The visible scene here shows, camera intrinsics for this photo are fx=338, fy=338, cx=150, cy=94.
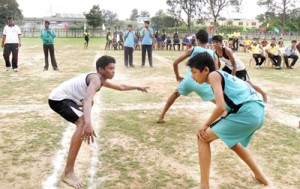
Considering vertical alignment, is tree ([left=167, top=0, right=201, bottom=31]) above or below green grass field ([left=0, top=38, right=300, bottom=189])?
above

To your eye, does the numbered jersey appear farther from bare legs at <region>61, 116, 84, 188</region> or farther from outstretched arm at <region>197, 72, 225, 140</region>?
bare legs at <region>61, 116, 84, 188</region>

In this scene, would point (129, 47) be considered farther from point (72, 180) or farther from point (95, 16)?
point (95, 16)

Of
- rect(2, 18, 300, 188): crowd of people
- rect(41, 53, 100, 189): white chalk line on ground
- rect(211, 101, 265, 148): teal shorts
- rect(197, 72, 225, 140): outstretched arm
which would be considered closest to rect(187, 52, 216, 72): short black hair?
rect(2, 18, 300, 188): crowd of people

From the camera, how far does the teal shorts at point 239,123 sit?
10.4 feet

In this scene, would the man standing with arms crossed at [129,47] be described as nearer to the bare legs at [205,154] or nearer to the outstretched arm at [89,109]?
the outstretched arm at [89,109]

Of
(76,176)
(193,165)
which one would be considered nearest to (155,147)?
(193,165)

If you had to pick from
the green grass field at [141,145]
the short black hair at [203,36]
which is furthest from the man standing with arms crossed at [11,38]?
the short black hair at [203,36]

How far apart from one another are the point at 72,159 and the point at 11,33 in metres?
9.40

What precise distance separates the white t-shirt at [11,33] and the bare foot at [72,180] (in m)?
9.35

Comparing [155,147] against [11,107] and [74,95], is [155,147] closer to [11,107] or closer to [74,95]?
[74,95]

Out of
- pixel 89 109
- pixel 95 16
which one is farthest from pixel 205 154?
pixel 95 16

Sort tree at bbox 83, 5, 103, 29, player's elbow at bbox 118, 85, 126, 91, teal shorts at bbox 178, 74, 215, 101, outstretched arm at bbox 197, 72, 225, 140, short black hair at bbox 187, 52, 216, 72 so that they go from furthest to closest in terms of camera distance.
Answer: tree at bbox 83, 5, 103, 29
teal shorts at bbox 178, 74, 215, 101
player's elbow at bbox 118, 85, 126, 91
short black hair at bbox 187, 52, 216, 72
outstretched arm at bbox 197, 72, 225, 140

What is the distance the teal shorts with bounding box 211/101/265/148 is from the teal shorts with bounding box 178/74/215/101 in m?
1.80

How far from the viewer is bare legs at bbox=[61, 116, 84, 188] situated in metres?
3.48
